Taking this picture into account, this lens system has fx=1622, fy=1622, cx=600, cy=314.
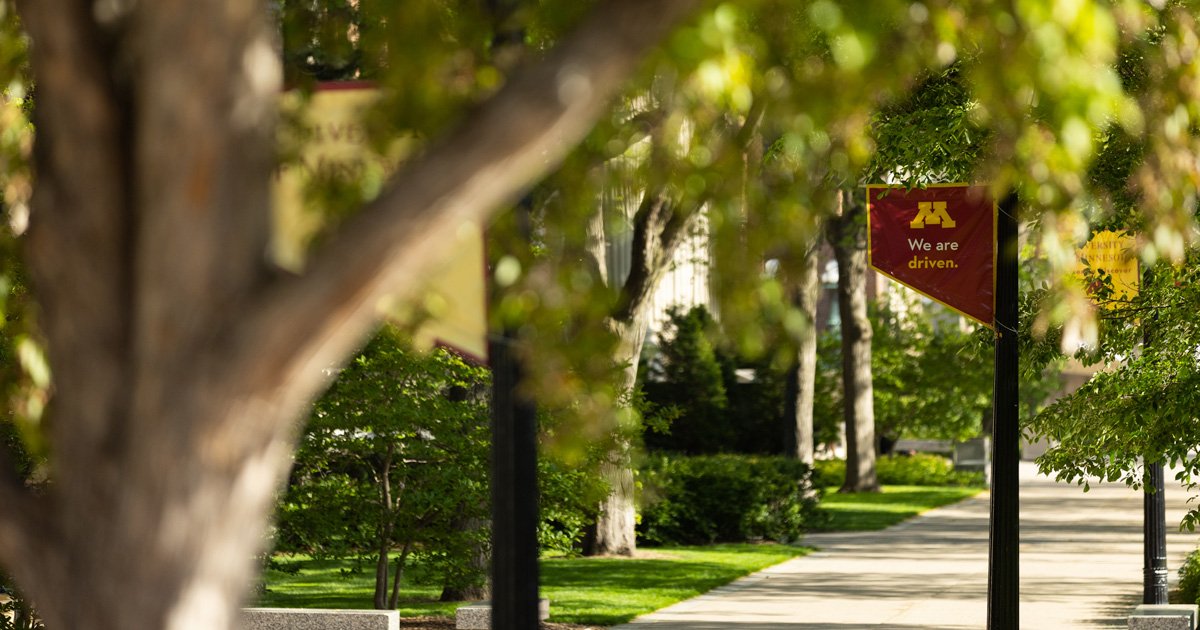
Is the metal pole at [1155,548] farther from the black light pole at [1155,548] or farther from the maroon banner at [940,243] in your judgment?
the maroon banner at [940,243]

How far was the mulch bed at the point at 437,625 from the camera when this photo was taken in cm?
1473

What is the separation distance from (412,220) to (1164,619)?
11626 millimetres

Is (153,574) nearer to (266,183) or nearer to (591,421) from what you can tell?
(266,183)

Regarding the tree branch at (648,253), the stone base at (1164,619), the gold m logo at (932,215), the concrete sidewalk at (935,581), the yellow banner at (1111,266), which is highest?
the tree branch at (648,253)

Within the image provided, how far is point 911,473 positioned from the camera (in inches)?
1698

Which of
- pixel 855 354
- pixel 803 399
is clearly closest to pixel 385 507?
pixel 803 399

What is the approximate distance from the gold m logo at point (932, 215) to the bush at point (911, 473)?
102ft

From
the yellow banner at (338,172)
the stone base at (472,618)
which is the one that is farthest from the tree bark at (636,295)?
the yellow banner at (338,172)

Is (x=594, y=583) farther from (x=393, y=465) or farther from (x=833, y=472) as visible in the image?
(x=833, y=472)

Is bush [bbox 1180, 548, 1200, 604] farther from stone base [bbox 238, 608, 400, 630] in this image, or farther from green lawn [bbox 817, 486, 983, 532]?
green lawn [bbox 817, 486, 983, 532]

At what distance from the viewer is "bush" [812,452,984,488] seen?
1676 inches

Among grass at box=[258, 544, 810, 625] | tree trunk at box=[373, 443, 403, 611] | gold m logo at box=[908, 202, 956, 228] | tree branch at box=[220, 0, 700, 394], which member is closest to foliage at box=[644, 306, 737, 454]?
grass at box=[258, 544, 810, 625]

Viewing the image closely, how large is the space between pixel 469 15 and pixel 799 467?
22.3 metres

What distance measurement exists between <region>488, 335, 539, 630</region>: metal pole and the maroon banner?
483 cm
